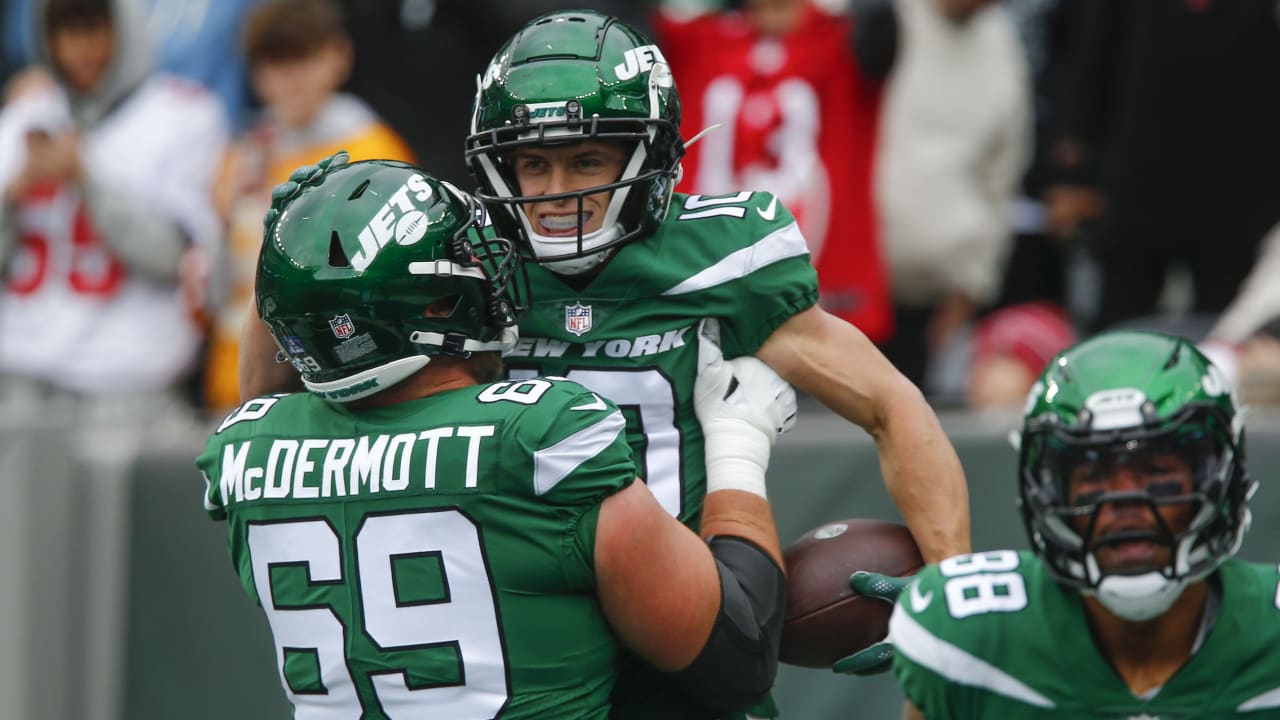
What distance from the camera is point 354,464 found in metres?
2.99

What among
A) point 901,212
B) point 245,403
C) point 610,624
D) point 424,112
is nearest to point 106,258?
point 424,112

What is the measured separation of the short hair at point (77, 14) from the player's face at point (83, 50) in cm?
1

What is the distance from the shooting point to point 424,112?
22.5 ft

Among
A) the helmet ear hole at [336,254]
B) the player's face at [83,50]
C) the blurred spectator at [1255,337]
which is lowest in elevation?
the blurred spectator at [1255,337]

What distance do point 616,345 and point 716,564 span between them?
507 millimetres

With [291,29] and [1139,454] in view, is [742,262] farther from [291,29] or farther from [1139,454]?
[291,29]

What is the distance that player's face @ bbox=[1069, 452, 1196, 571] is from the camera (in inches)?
104

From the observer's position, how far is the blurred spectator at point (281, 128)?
6.36m

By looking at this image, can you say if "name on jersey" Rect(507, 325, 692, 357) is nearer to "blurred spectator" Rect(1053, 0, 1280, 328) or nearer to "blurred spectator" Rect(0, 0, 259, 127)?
"blurred spectator" Rect(1053, 0, 1280, 328)

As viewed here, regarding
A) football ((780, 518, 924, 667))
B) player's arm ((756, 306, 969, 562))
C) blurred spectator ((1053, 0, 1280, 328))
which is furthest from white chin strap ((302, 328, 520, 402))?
blurred spectator ((1053, 0, 1280, 328))

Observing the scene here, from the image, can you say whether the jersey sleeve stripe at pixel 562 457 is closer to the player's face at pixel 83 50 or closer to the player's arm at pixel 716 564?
the player's arm at pixel 716 564

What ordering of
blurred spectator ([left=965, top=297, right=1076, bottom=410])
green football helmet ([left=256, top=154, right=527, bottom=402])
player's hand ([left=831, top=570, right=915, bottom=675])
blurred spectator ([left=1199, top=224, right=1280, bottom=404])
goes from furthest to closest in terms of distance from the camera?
blurred spectator ([left=965, top=297, right=1076, bottom=410])
blurred spectator ([left=1199, top=224, right=1280, bottom=404])
player's hand ([left=831, top=570, right=915, bottom=675])
green football helmet ([left=256, top=154, right=527, bottom=402])

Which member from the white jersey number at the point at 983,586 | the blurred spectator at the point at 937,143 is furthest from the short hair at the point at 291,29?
the white jersey number at the point at 983,586

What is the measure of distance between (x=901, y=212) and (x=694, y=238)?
3286 mm
